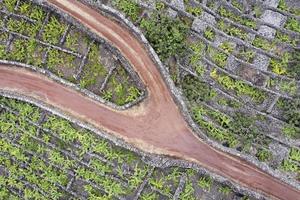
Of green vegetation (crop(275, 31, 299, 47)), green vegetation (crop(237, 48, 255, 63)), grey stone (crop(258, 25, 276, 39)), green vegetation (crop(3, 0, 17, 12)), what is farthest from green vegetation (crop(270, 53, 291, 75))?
green vegetation (crop(3, 0, 17, 12))

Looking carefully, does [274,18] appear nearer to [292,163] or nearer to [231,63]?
[231,63]

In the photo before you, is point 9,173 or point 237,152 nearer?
point 237,152

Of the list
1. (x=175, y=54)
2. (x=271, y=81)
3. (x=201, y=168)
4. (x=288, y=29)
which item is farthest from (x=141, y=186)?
(x=288, y=29)

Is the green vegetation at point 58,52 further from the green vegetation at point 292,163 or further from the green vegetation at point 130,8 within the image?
the green vegetation at point 292,163

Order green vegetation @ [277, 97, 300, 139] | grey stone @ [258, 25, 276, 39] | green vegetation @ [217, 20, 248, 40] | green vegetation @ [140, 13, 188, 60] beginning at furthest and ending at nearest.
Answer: green vegetation @ [217, 20, 248, 40] < grey stone @ [258, 25, 276, 39] < green vegetation @ [277, 97, 300, 139] < green vegetation @ [140, 13, 188, 60]

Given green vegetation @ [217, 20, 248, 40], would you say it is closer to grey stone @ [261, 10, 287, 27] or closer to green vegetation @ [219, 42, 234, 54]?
green vegetation @ [219, 42, 234, 54]

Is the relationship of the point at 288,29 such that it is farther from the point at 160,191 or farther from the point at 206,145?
the point at 160,191
